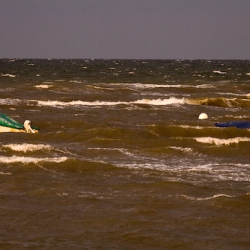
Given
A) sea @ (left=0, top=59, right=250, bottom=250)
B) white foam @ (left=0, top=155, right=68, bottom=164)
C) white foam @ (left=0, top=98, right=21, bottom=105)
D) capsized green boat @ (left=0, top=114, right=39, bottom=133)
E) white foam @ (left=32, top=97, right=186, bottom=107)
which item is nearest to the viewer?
Result: sea @ (left=0, top=59, right=250, bottom=250)

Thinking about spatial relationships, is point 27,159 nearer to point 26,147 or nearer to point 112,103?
point 26,147

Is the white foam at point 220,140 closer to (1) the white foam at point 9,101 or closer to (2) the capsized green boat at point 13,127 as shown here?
(2) the capsized green boat at point 13,127

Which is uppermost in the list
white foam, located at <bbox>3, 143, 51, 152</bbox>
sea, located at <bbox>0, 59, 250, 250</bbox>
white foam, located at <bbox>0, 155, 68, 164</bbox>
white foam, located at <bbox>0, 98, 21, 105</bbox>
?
white foam, located at <bbox>0, 98, 21, 105</bbox>

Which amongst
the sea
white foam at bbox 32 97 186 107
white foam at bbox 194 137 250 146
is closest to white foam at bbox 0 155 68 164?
the sea

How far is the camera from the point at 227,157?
20.7m

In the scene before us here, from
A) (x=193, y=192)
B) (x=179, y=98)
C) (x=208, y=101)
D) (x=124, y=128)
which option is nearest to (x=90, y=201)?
(x=193, y=192)

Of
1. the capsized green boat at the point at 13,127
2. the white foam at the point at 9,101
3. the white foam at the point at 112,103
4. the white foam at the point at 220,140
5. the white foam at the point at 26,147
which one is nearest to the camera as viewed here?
the white foam at the point at 26,147

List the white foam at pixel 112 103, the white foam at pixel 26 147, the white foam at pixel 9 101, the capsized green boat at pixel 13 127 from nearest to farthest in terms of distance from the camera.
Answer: the white foam at pixel 26 147, the capsized green boat at pixel 13 127, the white foam at pixel 9 101, the white foam at pixel 112 103

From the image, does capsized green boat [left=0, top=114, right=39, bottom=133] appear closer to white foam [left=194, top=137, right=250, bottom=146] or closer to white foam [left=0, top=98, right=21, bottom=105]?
white foam [left=194, top=137, right=250, bottom=146]

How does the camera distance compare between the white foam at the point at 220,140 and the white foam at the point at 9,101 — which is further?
the white foam at the point at 9,101

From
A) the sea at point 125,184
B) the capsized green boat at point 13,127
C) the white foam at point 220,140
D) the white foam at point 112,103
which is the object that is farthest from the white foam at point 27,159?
the white foam at point 112,103

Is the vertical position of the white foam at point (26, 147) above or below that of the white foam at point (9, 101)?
below

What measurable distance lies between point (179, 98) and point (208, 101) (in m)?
3.30

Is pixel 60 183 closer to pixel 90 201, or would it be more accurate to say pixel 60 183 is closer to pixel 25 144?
pixel 90 201
